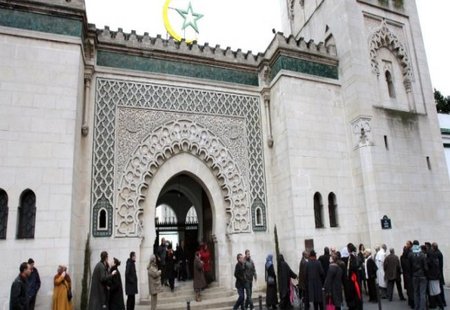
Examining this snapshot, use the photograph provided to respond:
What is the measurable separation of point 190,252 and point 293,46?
6.27 metres

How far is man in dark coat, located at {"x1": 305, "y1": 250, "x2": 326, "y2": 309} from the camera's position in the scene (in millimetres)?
→ 5734

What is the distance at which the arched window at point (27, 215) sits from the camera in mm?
5934

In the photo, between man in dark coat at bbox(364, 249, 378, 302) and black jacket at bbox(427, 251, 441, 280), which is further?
man in dark coat at bbox(364, 249, 378, 302)

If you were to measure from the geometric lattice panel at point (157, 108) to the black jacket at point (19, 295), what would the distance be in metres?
2.40

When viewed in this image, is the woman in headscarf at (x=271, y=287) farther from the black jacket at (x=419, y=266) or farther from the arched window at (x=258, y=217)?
the black jacket at (x=419, y=266)

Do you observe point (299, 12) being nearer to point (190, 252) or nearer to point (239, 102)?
point (239, 102)

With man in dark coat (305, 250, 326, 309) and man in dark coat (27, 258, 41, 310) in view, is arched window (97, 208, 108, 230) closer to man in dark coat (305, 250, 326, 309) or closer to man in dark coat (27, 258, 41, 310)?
man in dark coat (27, 258, 41, 310)

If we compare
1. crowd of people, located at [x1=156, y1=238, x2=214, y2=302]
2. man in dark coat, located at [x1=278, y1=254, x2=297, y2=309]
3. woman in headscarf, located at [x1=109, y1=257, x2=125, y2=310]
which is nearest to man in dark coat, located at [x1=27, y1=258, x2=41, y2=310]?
woman in headscarf, located at [x1=109, y1=257, x2=125, y2=310]

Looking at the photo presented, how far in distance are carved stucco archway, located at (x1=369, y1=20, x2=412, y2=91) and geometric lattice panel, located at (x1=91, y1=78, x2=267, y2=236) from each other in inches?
139

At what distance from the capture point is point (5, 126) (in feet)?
19.9

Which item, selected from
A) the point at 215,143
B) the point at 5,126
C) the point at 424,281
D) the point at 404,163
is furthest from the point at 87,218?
the point at 404,163

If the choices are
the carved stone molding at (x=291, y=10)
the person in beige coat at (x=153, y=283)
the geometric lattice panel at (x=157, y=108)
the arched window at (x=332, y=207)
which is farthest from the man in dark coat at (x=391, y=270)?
the carved stone molding at (x=291, y=10)

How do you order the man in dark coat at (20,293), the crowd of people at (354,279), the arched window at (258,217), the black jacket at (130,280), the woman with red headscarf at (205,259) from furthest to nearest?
the arched window at (258,217), the woman with red headscarf at (205,259), the black jacket at (130,280), the crowd of people at (354,279), the man in dark coat at (20,293)

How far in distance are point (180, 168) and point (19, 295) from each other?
13.4 ft
